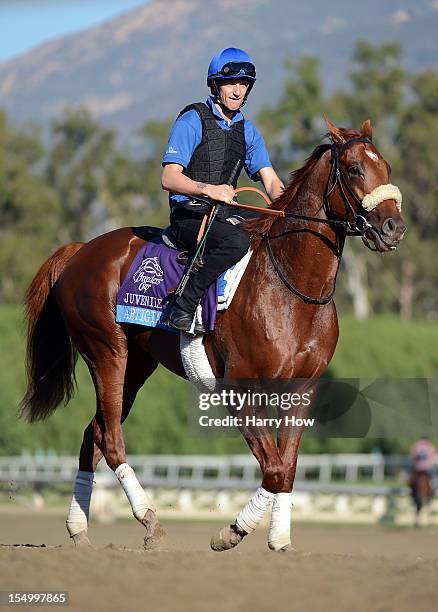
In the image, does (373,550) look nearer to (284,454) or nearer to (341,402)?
(341,402)

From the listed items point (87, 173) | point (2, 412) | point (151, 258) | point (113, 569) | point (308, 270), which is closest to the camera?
point (113, 569)

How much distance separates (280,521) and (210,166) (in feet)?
7.47

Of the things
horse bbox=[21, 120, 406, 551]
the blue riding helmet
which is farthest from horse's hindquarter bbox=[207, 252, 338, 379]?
the blue riding helmet

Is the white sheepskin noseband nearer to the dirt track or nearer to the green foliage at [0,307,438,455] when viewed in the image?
the dirt track

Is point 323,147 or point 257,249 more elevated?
point 323,147

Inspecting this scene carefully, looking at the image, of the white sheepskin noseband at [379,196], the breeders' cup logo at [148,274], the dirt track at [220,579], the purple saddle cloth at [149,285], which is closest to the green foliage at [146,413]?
the purple saddle cloth at [149,285]

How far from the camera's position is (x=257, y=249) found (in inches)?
279

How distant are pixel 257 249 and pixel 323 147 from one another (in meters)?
0.74

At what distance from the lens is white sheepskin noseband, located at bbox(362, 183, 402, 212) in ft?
21.4

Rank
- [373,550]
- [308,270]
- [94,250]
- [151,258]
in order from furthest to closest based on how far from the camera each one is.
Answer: [373,550]
[94,250]
[151,258]
[308,270]

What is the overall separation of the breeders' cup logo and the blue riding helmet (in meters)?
1.21

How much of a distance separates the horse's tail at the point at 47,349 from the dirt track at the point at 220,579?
1889 mm

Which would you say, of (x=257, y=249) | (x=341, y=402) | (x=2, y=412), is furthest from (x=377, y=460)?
(x=257, y=249)

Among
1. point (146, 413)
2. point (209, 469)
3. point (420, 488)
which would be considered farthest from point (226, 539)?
point (146, 413)
